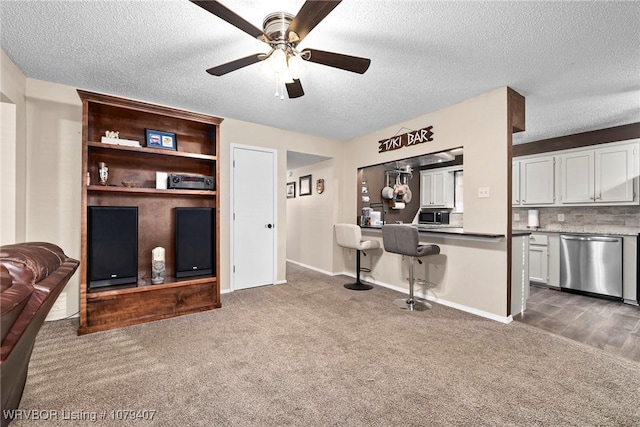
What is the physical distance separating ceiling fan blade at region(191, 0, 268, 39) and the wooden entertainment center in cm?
182

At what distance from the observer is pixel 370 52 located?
7.64 feet

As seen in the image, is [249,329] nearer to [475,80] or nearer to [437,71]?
[437,71]

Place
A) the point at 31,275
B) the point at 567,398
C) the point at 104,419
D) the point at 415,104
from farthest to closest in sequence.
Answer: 1. the point at 415,104
2. the point at 567,398
3. the point at 104,419
4. the point at 31,275

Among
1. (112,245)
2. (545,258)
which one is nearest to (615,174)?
(545,258)

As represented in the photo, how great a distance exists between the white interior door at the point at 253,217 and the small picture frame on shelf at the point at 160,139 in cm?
89

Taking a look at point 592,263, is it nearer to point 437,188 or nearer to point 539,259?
point 539,259

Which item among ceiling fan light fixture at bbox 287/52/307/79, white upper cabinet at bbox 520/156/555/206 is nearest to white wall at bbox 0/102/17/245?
ceiling fan light fixture at bbox 287/52/307/79

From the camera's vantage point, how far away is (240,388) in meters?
1.81

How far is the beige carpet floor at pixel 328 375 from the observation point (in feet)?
5.19

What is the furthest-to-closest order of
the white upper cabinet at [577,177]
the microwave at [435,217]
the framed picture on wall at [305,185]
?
the framed picture on wall at [305,185]
the microwave at [435,217]
the white upper cabinet at [577,177]

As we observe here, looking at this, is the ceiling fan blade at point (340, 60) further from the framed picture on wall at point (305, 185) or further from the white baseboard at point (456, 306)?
the framed picture on wall at point (305, 185)

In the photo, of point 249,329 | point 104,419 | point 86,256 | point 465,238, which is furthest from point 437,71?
point 86,256

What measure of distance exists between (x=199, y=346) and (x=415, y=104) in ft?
11.4

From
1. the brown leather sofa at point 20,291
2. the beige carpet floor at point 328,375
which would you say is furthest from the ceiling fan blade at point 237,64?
the beige carpet floor at point 328,375
